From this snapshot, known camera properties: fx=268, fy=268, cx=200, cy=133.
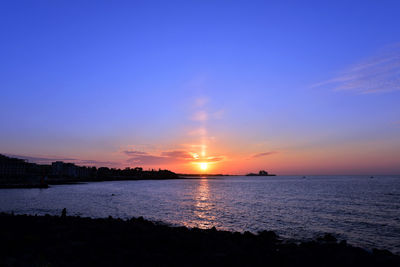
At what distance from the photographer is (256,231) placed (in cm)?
3128

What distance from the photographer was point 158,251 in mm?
17969

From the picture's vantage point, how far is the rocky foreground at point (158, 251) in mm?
15359

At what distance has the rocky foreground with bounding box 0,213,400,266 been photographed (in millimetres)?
15359

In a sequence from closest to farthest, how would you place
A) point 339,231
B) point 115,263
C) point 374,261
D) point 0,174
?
point 115,263, point 374,261, point 339,231, point 0,174

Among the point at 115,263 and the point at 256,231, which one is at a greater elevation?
the point at 115,263

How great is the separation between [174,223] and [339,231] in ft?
67.6

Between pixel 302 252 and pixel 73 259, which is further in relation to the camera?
pixel 302 252

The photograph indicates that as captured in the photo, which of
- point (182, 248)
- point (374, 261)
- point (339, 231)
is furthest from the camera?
point (339, 231)

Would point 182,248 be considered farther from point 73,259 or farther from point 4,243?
point 4,243

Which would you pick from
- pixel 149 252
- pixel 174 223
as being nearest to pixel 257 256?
pixel 149 252

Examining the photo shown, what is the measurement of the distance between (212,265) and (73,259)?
7.98 metres

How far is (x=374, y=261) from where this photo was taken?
17.2 m

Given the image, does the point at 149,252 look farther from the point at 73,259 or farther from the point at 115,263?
the point at 73,259

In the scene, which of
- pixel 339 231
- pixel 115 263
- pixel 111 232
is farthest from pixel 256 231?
pixel 115 263
